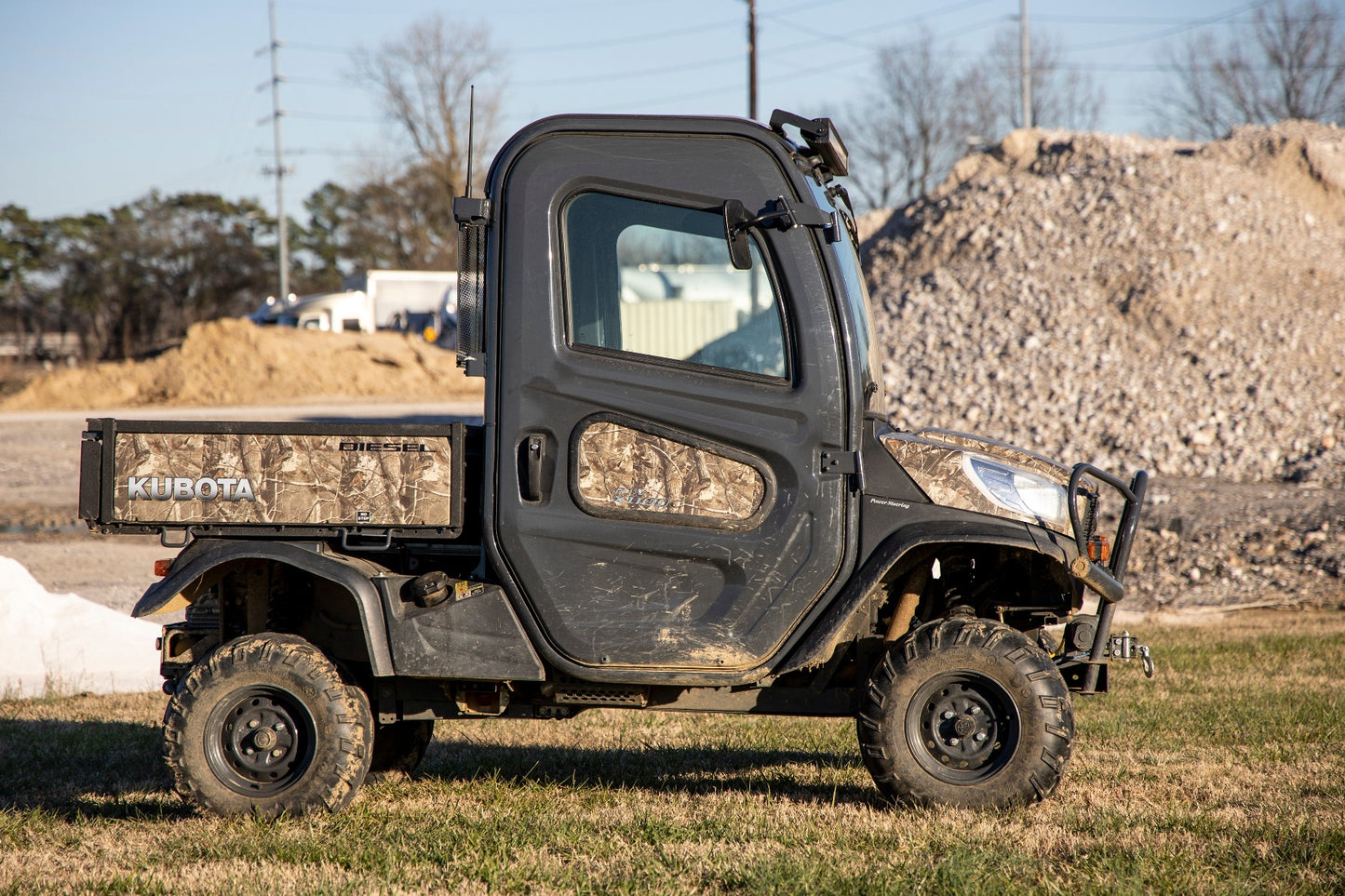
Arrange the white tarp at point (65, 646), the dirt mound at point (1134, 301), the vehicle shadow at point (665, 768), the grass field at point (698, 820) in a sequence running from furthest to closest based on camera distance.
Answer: the dirt mound at point (1134, 301), the white tarp at point (65, 646), the vehicle shadow at point (665, 768), the grass field at point (698, 820)

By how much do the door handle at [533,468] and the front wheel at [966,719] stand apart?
4.73 feet

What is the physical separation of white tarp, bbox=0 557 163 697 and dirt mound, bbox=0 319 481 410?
848 inches

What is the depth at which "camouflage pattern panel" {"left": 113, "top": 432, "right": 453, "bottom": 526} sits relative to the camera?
15.0 feet

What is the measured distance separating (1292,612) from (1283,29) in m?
40.5

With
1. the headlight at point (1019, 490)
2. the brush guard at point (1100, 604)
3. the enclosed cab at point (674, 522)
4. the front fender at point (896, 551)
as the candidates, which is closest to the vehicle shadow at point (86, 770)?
the enclosed cab at point (674, 522)

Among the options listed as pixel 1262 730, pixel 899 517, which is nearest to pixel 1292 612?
pixel 1262 730

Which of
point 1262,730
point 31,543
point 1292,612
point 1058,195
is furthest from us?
point 1058,195

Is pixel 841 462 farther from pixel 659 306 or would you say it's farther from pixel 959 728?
pixel 959 728

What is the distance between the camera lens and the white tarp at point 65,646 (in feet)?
25.6

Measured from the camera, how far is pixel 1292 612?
→ 11.4 meters

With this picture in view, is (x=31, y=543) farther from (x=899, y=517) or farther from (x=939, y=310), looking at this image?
(x=939, y=310)

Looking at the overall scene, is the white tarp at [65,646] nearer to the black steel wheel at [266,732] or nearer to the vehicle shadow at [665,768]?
the vehicle shadow at [665,768]

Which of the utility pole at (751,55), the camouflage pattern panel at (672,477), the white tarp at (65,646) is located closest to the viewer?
the camouflage pattern panel at (672,477)

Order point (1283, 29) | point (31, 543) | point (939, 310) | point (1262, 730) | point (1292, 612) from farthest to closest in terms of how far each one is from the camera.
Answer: point (1283, 29)
point (939, 310)
point (31, 543)
point (1292, 612)
point (1262, 730)
